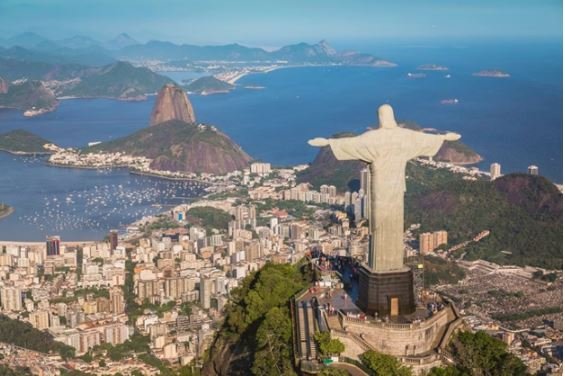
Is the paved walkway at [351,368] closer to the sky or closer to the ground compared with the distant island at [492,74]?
closer to the ground

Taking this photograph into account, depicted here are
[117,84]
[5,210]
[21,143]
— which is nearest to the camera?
[5,210]

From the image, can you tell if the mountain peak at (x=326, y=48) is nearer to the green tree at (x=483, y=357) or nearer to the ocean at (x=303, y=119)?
the ocean at (x=303, y=119)

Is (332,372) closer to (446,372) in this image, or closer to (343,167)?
(446,372)

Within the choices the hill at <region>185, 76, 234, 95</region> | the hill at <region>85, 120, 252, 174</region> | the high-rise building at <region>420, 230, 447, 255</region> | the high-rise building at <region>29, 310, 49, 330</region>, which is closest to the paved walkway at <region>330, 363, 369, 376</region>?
the high-rise building at <region>29, 310, 49, 330</region>

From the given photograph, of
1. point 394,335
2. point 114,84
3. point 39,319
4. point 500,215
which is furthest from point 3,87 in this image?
point 394,335

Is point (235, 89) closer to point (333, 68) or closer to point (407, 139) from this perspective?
point (333, 68)


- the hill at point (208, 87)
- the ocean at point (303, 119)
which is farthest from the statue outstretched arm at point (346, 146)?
the hill at point (208, 87)
